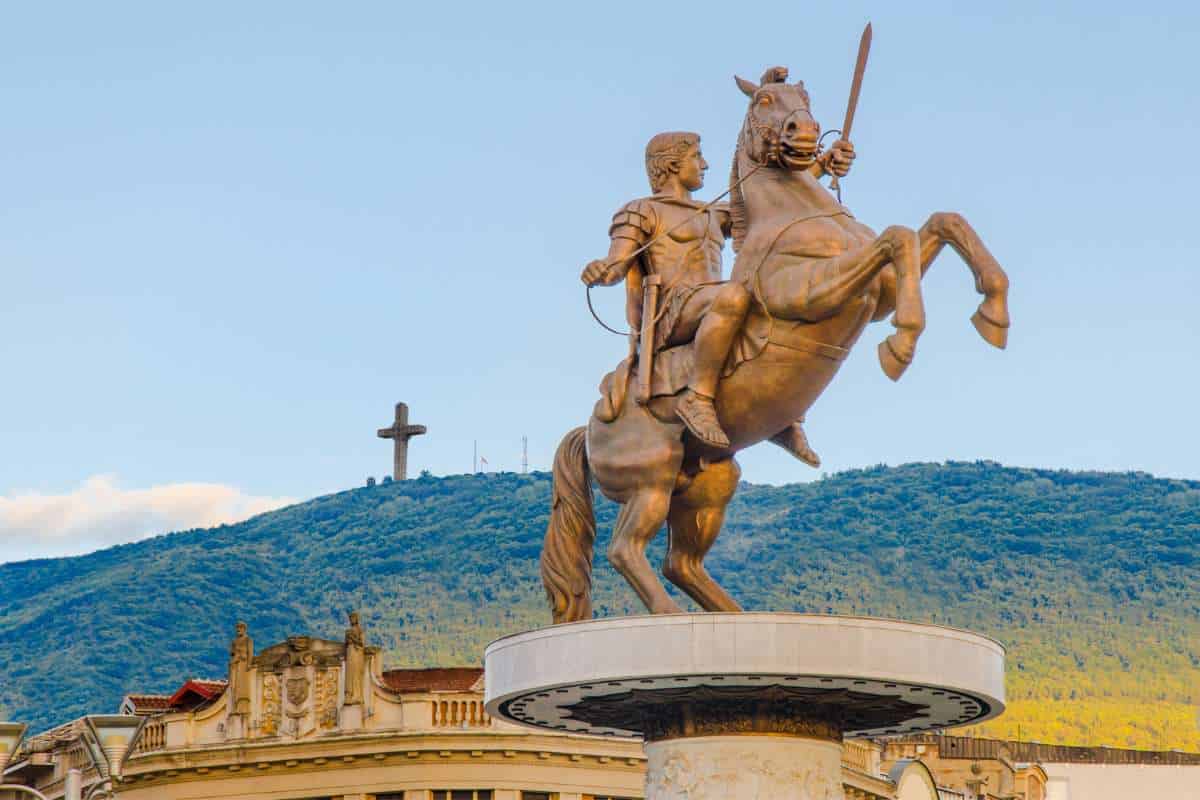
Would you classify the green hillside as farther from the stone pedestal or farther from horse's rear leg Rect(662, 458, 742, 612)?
the stone pedestal

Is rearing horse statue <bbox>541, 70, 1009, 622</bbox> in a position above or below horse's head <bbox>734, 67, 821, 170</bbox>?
below

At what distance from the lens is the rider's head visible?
23.4 m

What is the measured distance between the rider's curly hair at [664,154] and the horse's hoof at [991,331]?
390cm

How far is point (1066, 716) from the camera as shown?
131 metres

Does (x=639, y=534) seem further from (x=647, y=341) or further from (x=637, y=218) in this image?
(x=637, y=218)

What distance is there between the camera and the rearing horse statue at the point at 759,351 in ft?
67.9

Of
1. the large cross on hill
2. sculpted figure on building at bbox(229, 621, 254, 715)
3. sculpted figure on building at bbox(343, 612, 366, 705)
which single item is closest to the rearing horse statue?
sculpted figure on building at bbox(343, 612, 366, 705)

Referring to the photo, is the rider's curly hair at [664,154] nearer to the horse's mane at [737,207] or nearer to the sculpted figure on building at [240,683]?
the horse's mane at [737,207]

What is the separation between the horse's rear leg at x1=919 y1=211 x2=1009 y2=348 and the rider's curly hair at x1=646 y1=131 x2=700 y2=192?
10.9ft

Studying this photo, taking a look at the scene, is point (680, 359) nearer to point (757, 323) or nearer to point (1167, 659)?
point (757, 323)

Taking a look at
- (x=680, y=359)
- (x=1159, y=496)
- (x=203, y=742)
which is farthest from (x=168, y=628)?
(x=680, y=359)

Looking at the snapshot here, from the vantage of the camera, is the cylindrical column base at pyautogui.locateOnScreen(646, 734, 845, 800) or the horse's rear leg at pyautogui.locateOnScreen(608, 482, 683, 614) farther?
the horse's rear leg at pyautogui.locateOnScreen(608, 482, 683, 614)

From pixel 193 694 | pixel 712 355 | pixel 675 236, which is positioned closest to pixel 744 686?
pixel 712 355

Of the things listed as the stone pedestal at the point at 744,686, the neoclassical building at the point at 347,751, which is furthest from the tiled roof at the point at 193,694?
the stone pedestal at the point at 744,686
